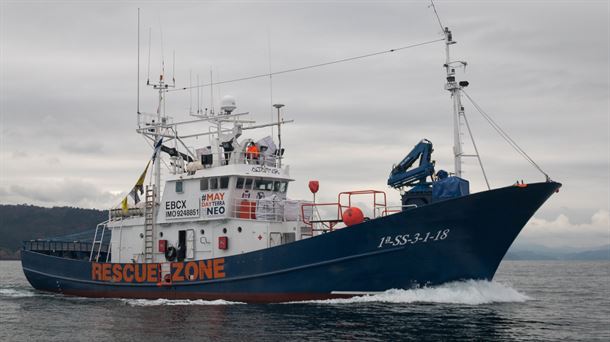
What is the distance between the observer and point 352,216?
2153 cm

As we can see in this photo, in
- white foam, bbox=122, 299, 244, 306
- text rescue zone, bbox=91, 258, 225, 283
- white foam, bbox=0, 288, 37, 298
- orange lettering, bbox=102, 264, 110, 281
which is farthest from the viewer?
white foam, bbox=0, 288, 37, 298

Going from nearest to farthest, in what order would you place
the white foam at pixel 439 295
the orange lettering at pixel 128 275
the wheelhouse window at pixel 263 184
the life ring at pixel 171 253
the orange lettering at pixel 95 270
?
the white foam at pixel 439 295 < the life ring at pixel 171 253 < the wheelhouse window at pixel 263 184 < the orange lettering at pixel 128 275 < the orange lettering at pixel 95 270

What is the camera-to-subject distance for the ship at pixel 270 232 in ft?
68.2

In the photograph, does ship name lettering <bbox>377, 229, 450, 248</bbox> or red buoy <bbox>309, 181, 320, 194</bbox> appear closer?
ship name lettering <bbox>377, 229, 450, 248</bbox>

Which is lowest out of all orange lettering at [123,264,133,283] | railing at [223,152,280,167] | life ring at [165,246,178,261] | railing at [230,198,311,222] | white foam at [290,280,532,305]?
white foam at [290,280,532,305]

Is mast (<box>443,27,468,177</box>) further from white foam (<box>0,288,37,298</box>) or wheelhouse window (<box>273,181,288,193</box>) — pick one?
white foam (<box>0,288,37,298</box>)

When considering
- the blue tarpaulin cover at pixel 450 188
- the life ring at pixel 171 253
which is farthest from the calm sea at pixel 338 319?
the blue tarpaulin cover at pixel 450 188

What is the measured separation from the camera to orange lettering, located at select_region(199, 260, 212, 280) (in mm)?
23922

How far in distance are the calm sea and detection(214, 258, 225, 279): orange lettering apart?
38.6 inches

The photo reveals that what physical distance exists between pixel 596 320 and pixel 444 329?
255 inches

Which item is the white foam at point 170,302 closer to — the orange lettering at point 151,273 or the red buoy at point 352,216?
the orange lettering at point 151,273

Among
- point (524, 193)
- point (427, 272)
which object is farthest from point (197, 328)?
point (524, 193)

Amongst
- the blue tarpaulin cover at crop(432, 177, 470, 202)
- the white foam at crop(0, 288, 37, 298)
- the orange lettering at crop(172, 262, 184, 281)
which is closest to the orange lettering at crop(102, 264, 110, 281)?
the orange lettering at crop(172, 262, 184, 281)

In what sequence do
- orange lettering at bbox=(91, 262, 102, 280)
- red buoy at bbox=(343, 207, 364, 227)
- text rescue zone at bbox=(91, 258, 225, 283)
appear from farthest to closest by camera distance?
orange lettering at bbox=(91, 262, 102, 280) → text rescue zone at bbox=(91, 258, 225, 283) → red buoy at bbox=(343, 207, 364, 227)
